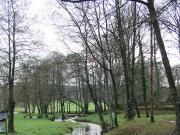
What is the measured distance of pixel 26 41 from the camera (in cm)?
3719

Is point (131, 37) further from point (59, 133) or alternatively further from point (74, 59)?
point (59, 133)

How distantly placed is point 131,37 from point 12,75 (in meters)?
12.0

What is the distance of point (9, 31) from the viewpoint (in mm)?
37250

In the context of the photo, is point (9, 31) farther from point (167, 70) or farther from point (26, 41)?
point (167, 70)

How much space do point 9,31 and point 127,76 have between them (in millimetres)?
12846

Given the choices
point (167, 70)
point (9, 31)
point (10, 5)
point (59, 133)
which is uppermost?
point (10, 5)

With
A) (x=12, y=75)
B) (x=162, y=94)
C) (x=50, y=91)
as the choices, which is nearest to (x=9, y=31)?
(x=12, y=75)

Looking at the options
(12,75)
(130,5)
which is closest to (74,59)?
(12,75)

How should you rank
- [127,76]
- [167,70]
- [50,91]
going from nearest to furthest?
[167,70] < [127,76] < [50,91]

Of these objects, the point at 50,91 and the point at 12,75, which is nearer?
the point at 12,75

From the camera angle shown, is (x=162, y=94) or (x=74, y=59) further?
(x=162, y=94)

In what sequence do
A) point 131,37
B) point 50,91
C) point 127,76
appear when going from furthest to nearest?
point 50,91 → point 131,37 → point 127,76

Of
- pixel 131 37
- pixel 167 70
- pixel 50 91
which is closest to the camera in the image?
pixel 167 70

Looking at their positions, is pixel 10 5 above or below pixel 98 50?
above
